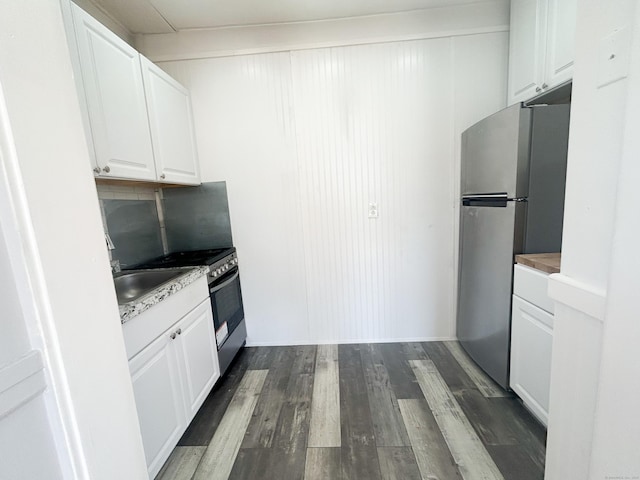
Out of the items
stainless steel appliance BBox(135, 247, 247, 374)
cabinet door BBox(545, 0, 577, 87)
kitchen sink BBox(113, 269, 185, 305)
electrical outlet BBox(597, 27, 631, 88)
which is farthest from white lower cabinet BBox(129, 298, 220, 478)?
cabinet door BBox(545, 0, 577, 87)

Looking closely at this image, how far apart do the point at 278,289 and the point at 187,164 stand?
4.25ft

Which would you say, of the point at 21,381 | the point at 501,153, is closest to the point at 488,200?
the point at 501,153

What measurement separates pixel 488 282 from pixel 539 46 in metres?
1.51

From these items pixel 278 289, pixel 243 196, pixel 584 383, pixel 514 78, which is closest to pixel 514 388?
pixel 584 383

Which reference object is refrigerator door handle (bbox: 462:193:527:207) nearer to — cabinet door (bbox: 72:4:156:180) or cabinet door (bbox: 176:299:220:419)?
cabinet door (bbox: 176:299:220:419)

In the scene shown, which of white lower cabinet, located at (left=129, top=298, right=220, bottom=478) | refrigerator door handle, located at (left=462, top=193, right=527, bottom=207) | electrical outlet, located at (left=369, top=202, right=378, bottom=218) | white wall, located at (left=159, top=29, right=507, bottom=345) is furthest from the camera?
electrical outlet, located at (left=369, top=202, right=378, bottom=218)

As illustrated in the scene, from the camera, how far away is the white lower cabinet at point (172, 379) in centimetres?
117

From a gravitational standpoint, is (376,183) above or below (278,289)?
above

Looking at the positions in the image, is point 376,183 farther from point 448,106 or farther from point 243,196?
point 243,196

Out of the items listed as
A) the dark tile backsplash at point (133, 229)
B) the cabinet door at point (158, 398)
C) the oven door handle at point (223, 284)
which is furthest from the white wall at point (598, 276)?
the dark tile backsplash at point (133, 229)

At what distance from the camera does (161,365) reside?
50.8 inches

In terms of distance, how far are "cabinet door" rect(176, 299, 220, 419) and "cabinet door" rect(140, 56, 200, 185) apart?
3.17 ft

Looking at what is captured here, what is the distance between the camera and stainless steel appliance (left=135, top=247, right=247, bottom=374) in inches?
73.5

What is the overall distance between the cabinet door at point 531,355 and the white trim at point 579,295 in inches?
26.8
